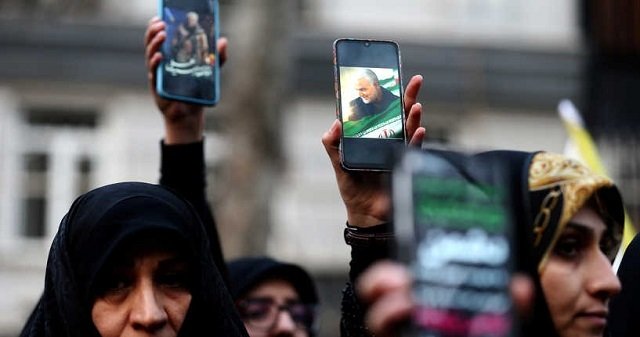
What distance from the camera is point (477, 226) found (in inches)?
75.0

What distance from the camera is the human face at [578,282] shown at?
102 inches

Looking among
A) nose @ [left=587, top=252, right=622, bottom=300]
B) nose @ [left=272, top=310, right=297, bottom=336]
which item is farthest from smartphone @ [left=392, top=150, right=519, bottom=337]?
nose @ [left=272, top=310, right=297, bottom=336]

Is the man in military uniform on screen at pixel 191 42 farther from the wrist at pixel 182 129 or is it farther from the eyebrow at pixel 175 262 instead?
the eyebrow at pixel 175 262

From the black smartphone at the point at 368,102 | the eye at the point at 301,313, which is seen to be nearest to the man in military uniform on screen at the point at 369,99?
the black smartphone at the point at 368,102

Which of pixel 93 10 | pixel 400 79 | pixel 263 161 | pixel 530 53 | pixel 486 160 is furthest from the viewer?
pixel 530 53

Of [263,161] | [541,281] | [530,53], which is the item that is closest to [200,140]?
[541,281]

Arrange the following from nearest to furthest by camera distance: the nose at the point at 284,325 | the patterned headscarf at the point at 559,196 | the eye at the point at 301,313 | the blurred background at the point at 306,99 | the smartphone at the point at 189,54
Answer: the patterned headscarf at the point at 559,196 → the smartphone at the point at 189,54 → the nose at the point at 284,325 → the eye at the point at 301,313 → the blurred background at the point at 306,99

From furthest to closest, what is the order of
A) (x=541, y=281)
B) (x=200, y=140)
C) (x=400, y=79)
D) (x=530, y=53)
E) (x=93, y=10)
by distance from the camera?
(x=530, y=53)
(x=93, y=10)
(x=200, y=140)
(x=400, y=79)
(x=541, y=281)

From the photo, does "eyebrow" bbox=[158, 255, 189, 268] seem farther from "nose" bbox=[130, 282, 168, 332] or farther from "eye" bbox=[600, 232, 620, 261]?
"eye" bbox=[600, 232, 620, 261]

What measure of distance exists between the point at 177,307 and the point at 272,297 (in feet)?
4.40

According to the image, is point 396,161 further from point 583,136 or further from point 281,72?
point 281,72

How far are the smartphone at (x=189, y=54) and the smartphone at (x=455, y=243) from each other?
68.9 inches

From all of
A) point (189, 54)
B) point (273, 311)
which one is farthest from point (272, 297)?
point (189, 54)

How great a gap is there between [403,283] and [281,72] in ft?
28.0
